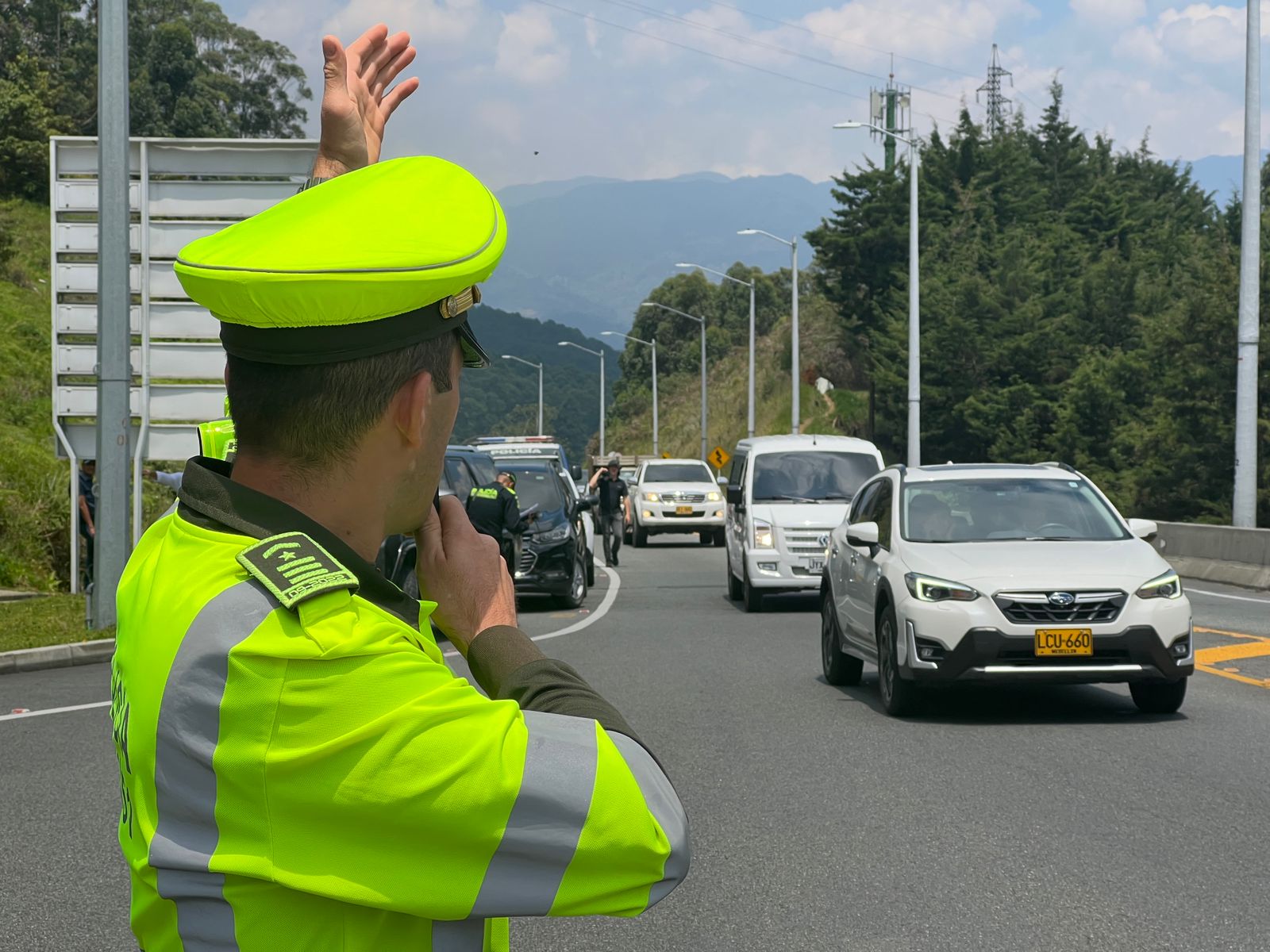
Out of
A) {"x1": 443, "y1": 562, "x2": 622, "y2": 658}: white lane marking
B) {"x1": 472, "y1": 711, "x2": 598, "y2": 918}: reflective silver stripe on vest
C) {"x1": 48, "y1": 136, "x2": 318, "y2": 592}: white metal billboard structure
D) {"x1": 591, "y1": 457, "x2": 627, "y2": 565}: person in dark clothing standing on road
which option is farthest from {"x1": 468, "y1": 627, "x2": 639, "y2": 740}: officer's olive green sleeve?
{"x1": 591, "y1": 457, "x2": 627, "y2": 565}: person in dark clothing standing on road

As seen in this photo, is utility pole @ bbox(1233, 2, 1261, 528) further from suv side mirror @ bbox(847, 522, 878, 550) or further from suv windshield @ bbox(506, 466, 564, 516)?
suv side mirror @ bbox(847, 522, 878, 550)

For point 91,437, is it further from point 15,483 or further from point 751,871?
point 751,871

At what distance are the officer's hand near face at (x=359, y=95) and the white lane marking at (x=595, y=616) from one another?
9895 mm

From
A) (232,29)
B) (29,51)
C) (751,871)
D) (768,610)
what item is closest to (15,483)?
(768,610)

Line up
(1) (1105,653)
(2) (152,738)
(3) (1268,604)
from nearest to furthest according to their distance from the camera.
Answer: (2) (152,738)
(1) (1105,653)
(3) (1268,604)

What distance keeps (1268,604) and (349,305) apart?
1944 cm

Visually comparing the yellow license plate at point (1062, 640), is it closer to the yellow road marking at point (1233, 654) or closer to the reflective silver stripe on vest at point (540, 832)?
the yellow road marking at point (1233, 654)

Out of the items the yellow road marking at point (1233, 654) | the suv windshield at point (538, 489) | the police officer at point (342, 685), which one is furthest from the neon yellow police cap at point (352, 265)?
the suv windshield at point (538, 489)

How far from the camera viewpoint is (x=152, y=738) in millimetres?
1677

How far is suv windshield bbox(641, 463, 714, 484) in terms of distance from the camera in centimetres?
4012

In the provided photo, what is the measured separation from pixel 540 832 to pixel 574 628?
16.3 m

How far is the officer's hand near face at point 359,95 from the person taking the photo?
2432mm

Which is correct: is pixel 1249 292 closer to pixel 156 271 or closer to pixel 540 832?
pixel 156 271

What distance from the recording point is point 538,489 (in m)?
22.8
